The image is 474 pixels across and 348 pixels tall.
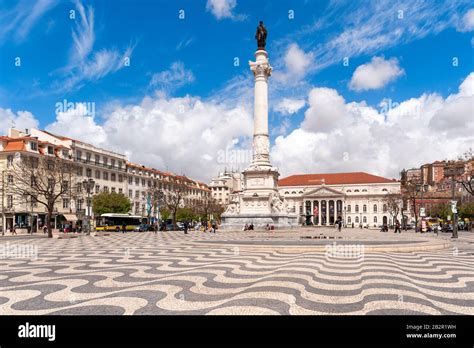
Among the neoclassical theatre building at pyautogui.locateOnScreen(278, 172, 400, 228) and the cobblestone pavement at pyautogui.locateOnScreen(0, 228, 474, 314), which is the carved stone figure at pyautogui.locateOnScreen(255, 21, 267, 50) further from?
the neoclassical theatre building at pyautogui.locateOnScreen(278, 172, 400, 228)

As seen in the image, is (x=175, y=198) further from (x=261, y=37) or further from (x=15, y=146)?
(x=261, y=37)

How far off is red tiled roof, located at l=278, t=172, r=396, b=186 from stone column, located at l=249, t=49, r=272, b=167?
271ft

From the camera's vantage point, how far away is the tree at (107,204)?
58.2m

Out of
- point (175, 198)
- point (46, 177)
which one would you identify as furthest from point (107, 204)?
point (46, 177)

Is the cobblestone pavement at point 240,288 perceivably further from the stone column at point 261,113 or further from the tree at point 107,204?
the tree at point 107,204

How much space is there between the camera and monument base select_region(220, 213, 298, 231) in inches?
1590

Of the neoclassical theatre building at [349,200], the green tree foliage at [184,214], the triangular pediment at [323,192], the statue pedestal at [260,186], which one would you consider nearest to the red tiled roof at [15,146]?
the statue pedestal at [260,186]

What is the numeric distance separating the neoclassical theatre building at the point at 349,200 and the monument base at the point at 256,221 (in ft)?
234

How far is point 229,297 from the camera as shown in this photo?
7078 mm

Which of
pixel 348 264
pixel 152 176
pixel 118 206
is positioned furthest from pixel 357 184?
pixel 348 264

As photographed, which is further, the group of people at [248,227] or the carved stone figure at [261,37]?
the carved stone figure at [261,37]

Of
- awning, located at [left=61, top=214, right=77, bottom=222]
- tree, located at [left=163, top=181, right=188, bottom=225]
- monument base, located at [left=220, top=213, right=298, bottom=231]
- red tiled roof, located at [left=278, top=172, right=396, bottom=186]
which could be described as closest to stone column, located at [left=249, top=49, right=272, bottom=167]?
monument base, located at [left=220, top=213, right=298, bottom=231]

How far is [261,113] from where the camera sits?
44.7 m
